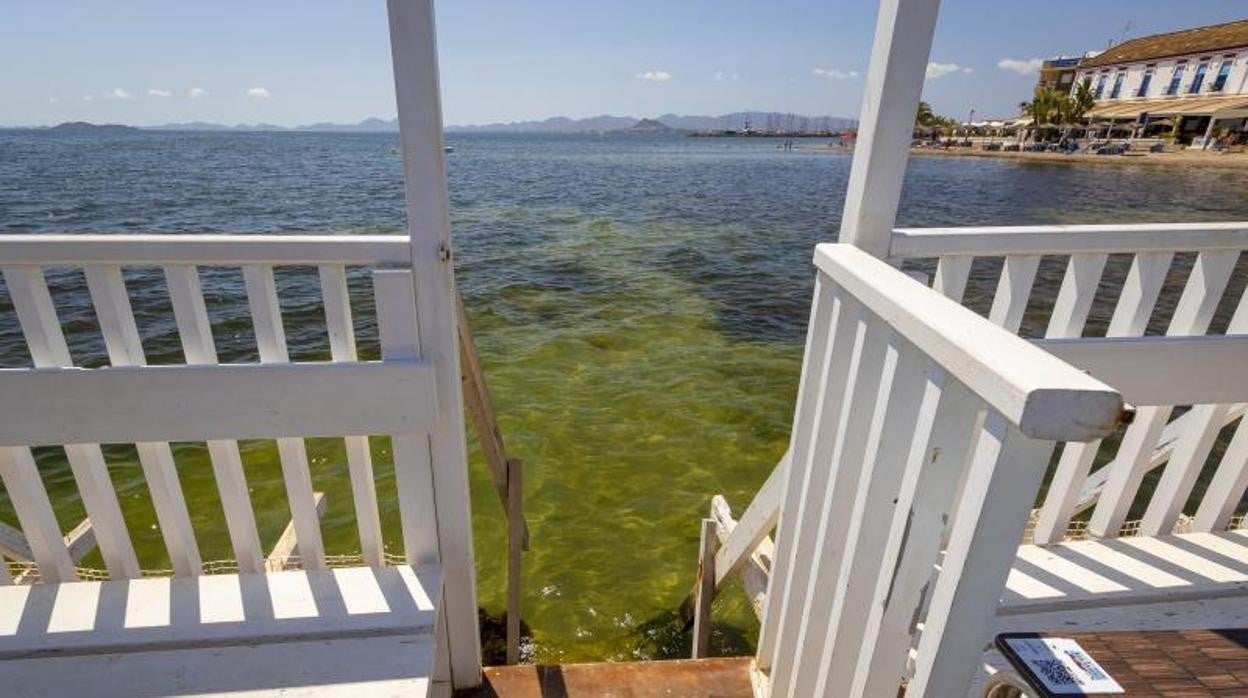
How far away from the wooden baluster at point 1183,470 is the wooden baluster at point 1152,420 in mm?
106

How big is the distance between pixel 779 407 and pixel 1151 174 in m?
46.9

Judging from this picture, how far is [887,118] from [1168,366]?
4.52 feet

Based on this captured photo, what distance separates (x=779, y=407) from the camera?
684 centimetres

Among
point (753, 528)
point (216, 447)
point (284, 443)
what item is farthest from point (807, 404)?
point (216, 447)

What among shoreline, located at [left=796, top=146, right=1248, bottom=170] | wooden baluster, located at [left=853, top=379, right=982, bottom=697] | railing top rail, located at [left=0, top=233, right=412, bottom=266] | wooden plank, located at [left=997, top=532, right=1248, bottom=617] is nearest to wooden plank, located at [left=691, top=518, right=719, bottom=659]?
wooden plank, located at [left=997, top=532, right=1248, bottom=617]

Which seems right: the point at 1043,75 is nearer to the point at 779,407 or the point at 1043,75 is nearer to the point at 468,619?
the point at 779,407

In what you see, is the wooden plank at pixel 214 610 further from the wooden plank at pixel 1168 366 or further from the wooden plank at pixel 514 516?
the wooden plank at pixel 1168 366

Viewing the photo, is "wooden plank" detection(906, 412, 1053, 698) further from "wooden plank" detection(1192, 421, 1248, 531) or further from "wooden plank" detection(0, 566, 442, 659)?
"wooden plank" detection(1192, 421, 1248, 531)

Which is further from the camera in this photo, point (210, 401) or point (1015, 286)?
point (1015, 286)

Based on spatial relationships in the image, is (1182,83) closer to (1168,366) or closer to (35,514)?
(1168,366)

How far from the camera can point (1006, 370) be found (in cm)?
76

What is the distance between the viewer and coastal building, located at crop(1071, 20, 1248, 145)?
1850 inches

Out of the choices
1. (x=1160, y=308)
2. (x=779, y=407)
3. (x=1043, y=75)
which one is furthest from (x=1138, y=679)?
(x=1043, y=75)

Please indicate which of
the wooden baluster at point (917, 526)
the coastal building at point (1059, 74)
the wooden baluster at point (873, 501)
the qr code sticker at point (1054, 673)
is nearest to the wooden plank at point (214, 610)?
the wooden baluster at point (873, 501)
